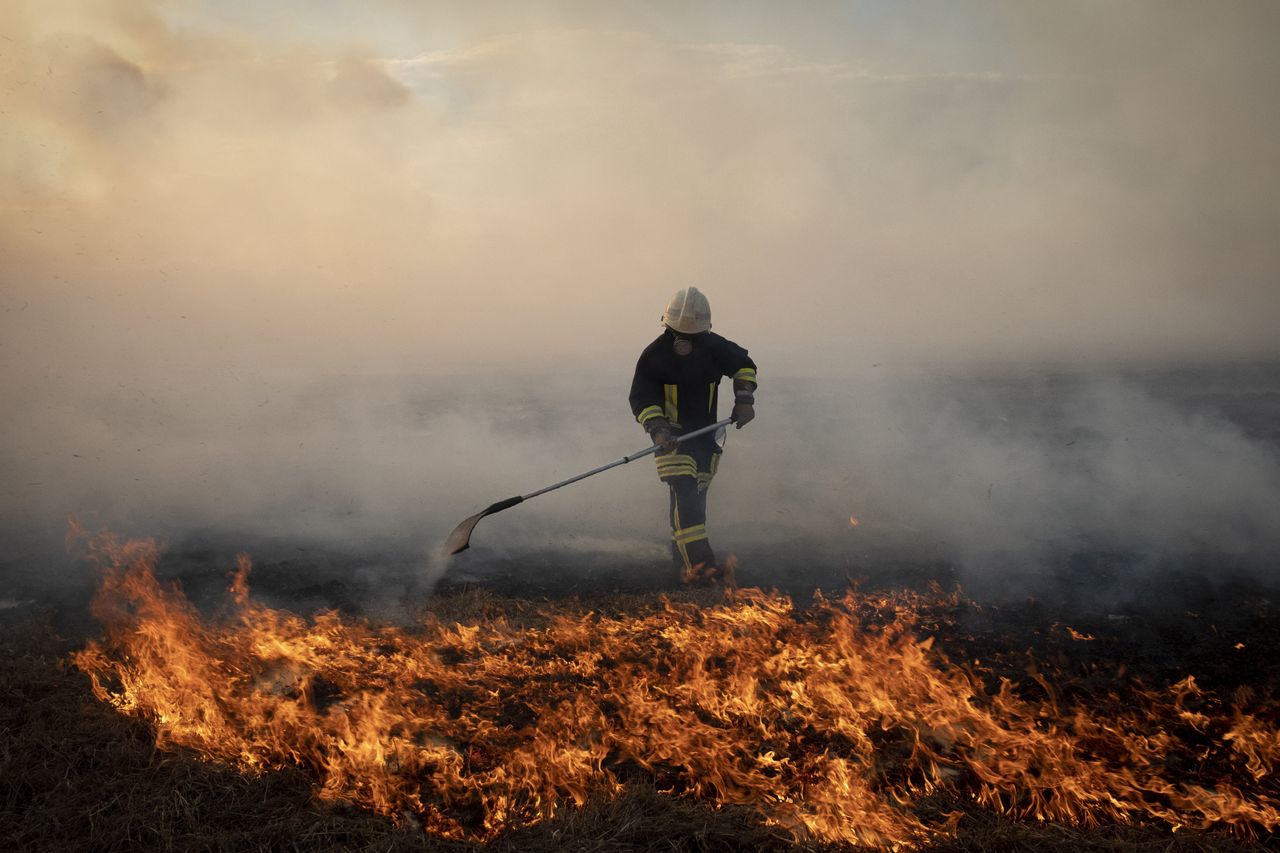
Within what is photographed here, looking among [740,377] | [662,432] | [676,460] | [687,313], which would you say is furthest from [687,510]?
[687,313]

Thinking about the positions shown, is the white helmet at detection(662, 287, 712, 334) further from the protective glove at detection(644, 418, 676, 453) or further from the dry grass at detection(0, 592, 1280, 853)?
the dry grass at detection(0, 592, 1280, 853)

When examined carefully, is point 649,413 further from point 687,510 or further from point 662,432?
point 687,510

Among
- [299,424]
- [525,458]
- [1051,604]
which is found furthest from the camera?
[299,424]

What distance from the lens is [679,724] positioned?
3.41 m

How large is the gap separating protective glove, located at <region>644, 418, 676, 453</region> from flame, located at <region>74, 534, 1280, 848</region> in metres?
1.65

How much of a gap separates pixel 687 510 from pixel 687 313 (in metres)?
1.68

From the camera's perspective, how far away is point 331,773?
3.07m

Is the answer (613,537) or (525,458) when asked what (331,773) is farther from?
(525,458)

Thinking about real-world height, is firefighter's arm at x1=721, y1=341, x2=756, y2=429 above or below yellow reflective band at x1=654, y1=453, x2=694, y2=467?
above

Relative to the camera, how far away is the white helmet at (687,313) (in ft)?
19.2

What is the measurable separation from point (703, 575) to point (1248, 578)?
437 centimetres

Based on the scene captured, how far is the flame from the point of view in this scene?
9.61 feet

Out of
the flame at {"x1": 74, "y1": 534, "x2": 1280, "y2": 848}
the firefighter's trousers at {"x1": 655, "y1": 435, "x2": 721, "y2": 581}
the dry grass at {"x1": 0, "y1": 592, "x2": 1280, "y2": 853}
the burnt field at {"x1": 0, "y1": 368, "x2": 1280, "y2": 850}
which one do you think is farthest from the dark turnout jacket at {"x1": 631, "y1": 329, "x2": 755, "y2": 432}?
the dry grass at {"x1": 0, "y1": 592, "x2": 1280, "y2": 853}

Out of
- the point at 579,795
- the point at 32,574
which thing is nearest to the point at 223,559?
the point at 32,574
